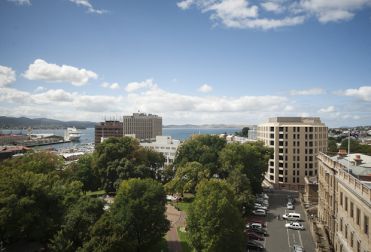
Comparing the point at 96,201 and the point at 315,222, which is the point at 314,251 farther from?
the point at 96,201

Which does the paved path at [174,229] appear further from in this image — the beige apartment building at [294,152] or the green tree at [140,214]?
the beige apartment building at [294,152]

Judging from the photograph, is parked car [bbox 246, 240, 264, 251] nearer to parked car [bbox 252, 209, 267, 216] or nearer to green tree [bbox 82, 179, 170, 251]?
green tree [bbox 82, 179, 170, 251]

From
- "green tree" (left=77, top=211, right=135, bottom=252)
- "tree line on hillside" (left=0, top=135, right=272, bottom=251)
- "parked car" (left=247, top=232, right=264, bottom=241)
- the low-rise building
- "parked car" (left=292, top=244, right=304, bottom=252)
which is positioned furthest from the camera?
the low-rise building

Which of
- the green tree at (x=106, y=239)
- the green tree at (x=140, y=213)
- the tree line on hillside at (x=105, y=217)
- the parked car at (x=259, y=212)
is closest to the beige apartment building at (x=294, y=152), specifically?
the parked car at (x=259, y=212)

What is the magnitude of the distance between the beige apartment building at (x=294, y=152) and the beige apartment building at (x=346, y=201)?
3870cm

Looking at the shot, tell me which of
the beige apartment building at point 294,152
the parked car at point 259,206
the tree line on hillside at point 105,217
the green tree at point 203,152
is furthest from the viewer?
the beige apartment building at point 294,152

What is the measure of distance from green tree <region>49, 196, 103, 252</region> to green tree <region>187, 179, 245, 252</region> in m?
12.2

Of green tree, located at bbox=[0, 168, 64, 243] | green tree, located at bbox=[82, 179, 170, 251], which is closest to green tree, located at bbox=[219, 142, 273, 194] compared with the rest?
green tree, located at bbox=[82, 179, 170, 251]

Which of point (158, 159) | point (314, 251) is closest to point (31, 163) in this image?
point (158, 159)

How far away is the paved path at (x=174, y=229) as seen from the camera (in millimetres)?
46375

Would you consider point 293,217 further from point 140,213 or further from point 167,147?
point 167,147

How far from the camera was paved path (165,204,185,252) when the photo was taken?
46.4 metres

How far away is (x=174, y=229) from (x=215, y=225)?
17.2 meters

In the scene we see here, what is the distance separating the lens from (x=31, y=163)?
60844 mm
